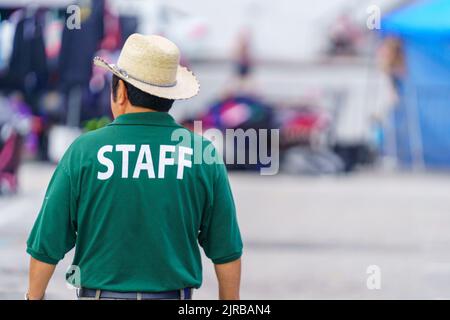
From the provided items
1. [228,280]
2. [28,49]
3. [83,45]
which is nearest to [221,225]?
[228,280]

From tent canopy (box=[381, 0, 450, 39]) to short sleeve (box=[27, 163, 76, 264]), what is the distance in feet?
45.2

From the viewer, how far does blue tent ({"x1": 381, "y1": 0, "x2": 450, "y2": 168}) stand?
17.8 metres

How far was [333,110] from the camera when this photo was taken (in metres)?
19.4

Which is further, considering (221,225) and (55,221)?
(221,225)

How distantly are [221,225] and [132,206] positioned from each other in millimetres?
340

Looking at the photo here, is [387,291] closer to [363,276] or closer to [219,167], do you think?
[363,276]

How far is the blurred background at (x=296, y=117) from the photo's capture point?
9.38m

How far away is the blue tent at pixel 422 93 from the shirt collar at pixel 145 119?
1394 cm

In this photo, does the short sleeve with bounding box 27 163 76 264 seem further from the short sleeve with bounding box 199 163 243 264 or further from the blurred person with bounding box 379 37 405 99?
the blurred person with bounding box 379 37 405 99

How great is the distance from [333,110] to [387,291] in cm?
1149

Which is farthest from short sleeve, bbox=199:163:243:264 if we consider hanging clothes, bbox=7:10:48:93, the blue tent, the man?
the blue tent

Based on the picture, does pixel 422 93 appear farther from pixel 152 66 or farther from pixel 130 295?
pixel 130 295

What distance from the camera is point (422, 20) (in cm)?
1742
